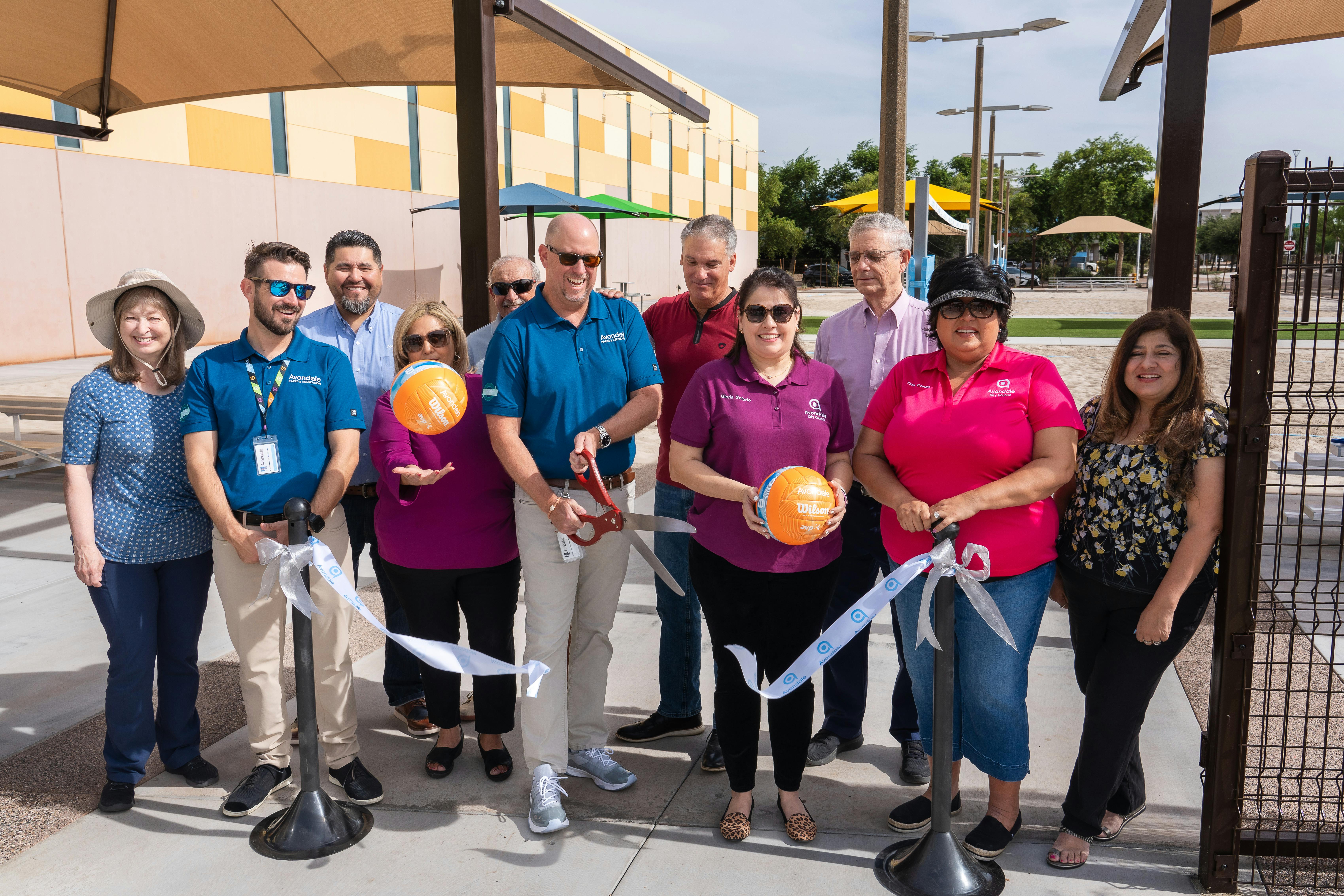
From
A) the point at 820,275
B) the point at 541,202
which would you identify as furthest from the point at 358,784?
the point at 820,275

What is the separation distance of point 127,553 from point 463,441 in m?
1.23

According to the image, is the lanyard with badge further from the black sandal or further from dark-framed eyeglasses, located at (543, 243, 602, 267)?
the black sandal

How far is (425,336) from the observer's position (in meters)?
3.55

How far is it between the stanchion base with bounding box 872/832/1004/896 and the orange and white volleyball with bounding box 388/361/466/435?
2004mm

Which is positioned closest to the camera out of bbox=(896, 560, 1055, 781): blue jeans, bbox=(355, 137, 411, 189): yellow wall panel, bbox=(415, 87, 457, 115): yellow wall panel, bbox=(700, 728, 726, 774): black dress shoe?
bbox=(896, 560, 1055, 781): blue jeans

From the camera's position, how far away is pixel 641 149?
1423 inches

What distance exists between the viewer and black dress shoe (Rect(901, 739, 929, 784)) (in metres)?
3.55

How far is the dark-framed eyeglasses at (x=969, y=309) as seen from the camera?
2.86 metres

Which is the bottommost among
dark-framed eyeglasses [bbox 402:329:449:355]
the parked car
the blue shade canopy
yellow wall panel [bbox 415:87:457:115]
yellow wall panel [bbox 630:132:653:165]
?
dark-framed eyeglasses [bbox 402:329:449:355]

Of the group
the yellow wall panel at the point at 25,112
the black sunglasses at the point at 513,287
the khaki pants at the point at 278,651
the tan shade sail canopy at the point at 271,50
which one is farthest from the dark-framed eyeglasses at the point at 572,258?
the yellow wall panel at the point at 25,112

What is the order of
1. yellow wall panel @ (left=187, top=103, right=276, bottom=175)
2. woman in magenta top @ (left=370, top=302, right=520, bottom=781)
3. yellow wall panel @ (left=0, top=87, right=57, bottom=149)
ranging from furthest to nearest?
1. yellow wall panel @ (left=187, top=103, right=276, bottom=175)
2. yellow wall panel @ (left=0, top=87, right=57, bottom=149)
3. woman in magenta top @ (left=370, top=302, right=520, bottom=781)

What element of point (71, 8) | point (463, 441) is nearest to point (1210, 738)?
point (463, 441)

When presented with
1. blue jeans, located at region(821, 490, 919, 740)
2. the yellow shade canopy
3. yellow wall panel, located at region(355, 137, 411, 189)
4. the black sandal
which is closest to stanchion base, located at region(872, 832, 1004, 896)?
blue jeans, located at region(821, 490, 919, 740)

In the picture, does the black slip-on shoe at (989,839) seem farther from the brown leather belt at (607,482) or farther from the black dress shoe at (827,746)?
the brown leather belt at (607,482)
